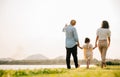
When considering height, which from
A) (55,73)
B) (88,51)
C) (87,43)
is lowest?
(55,73)

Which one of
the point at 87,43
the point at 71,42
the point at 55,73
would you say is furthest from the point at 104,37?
the point at 55,73

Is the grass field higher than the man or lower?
lower

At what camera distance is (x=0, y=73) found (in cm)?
892

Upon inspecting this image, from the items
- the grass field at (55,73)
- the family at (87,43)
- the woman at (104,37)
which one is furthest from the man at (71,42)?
the grass field at (55,73)

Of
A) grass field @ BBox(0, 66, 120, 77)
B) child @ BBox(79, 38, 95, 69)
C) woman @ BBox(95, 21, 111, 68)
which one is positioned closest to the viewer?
grass field @ BBox(0, 66, 120, 77)

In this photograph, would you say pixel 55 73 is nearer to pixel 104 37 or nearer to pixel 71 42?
pixel 71 42

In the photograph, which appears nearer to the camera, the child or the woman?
the woman

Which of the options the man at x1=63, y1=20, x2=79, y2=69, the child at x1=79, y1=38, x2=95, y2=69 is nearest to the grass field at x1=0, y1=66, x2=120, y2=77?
the man at x1=63, y1=20, x2=79, y2=69

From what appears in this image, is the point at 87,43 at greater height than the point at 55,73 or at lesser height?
greater

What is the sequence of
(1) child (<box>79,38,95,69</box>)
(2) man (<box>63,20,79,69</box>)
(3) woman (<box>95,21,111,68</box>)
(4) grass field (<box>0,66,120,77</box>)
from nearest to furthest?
(4) grass field (<box>0,66,120,77</box>)
(3) woman (<box>95,21,111,68</box>)
(2) man (<box>63,20,79,69</box>)
(1) child (<box>79,38,95,69</box>)

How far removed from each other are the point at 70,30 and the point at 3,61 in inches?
126

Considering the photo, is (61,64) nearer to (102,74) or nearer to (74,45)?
(74,45)

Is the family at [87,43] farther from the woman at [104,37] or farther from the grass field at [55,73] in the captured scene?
the grass field at [55,73]

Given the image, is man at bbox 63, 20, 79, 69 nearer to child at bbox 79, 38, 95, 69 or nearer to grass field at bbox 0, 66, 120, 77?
child at bbox 79, 38, 95, 69
